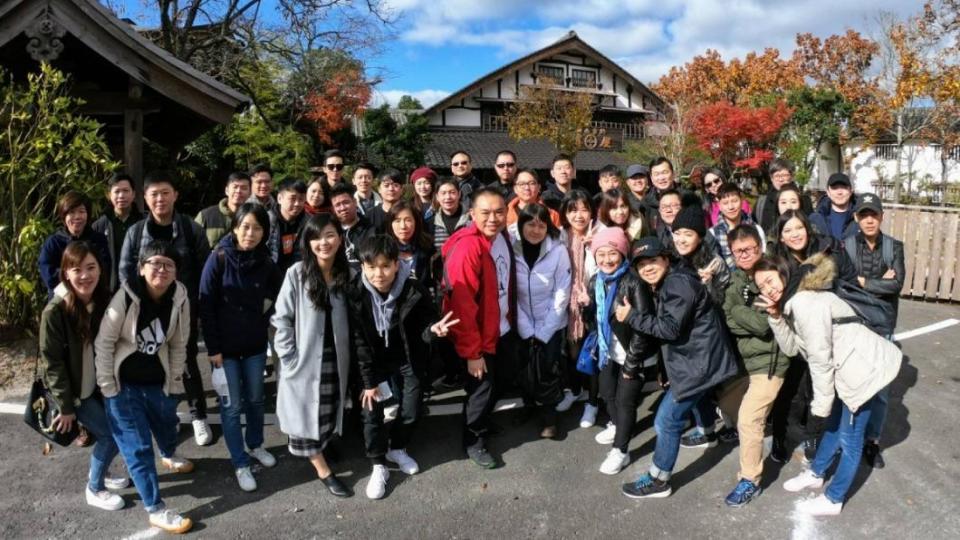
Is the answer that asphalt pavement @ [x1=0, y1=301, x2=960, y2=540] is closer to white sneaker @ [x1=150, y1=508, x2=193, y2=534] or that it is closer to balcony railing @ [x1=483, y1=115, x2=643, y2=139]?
white sneaker @ [x1=150, y1=508, x2=193, y2=534]

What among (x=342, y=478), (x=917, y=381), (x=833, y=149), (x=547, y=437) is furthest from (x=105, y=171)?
(x=833, y=149)

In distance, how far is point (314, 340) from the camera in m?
3.46

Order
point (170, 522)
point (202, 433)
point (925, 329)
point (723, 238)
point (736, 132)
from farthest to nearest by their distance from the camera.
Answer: point (736, 132) → point (925, 329) → point (723, 238) → point (202, 433) → point (170, 522)

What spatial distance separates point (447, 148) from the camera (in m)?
22.4

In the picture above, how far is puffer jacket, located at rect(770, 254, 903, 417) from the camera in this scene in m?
3.19

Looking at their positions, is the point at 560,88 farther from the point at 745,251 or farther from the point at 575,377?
the point at 745,251

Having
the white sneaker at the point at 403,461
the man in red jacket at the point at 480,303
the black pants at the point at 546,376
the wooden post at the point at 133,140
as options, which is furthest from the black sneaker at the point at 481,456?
the wooden post at the point at 133,140

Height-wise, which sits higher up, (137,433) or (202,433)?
(137,433)

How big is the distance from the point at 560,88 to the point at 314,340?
858 inches

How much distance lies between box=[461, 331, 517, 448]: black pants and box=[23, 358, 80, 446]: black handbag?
2.25 m

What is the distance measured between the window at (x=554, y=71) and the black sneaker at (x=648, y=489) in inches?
918

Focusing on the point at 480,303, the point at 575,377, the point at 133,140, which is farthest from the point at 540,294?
the point at 133,140

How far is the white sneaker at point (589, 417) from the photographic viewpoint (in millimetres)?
4480

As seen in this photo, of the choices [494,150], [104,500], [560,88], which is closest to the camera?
[104,500]
